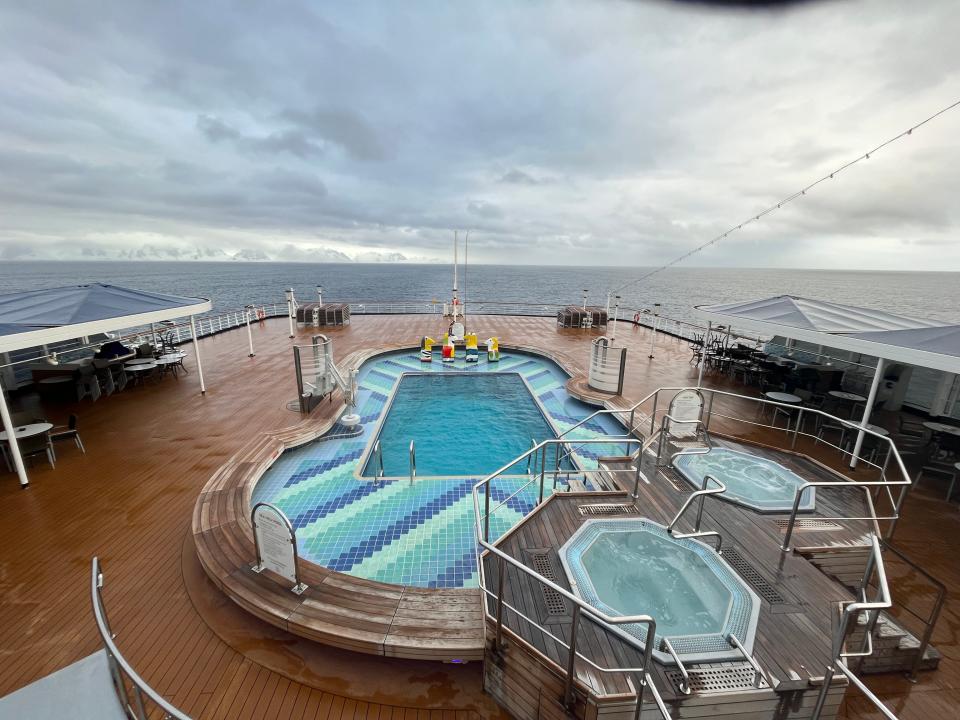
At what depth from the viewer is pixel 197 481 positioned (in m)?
6.05

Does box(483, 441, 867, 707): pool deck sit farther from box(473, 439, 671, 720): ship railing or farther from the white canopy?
the white canopy

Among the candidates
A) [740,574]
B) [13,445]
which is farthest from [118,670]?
[13,445]

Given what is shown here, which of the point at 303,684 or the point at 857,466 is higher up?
the point at 857,466

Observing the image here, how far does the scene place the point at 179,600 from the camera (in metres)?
4.02

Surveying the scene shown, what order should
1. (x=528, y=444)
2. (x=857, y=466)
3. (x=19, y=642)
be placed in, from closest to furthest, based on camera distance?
(x=19, y=642) < (x=857, y=466) < (x=528, y=444)

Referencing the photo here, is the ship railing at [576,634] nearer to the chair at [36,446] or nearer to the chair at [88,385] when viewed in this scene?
the chair at [36,446]

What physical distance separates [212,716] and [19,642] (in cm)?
214

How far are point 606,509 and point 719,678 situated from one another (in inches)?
82.8

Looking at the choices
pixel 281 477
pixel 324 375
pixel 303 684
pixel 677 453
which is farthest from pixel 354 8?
pixel 303 684

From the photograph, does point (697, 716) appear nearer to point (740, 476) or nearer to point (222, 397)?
point (740, 476)

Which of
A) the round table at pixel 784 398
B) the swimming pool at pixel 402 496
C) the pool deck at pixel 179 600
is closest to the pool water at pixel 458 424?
the swimming pool at pixel 402 496

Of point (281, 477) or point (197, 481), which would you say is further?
point (281, 477)

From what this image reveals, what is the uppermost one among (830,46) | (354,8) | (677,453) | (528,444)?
(354,8)

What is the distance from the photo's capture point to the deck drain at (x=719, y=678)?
2970 millimetres
